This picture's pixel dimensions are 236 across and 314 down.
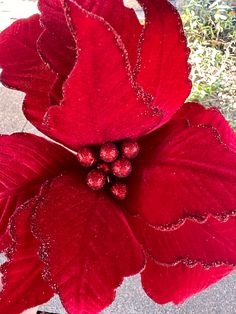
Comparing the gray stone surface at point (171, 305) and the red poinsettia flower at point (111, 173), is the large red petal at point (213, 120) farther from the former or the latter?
the gray stone surface at point (171, 305)

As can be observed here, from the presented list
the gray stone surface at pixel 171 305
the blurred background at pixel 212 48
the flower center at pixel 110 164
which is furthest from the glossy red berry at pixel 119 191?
the blurred background at pixel 212 48

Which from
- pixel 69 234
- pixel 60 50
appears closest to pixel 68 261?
pixel 69 234

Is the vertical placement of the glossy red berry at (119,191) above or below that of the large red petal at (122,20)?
below

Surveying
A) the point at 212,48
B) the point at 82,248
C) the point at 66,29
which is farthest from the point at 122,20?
the point at 212,48

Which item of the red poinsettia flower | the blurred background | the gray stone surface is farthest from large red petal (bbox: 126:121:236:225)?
the blurred background

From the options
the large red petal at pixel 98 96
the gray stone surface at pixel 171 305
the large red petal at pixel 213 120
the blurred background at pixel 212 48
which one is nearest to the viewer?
the large red petal at pixel 98 96

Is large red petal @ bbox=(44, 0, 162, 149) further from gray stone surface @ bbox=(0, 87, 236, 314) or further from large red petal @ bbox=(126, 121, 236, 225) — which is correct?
gray stone surface @ bbox=(0, 87, 236, 314)

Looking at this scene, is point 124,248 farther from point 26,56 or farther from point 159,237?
point 26,56

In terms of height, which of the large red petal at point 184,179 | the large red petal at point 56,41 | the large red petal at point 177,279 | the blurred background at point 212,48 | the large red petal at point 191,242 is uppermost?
Answer: the large red petal at point 56,41
